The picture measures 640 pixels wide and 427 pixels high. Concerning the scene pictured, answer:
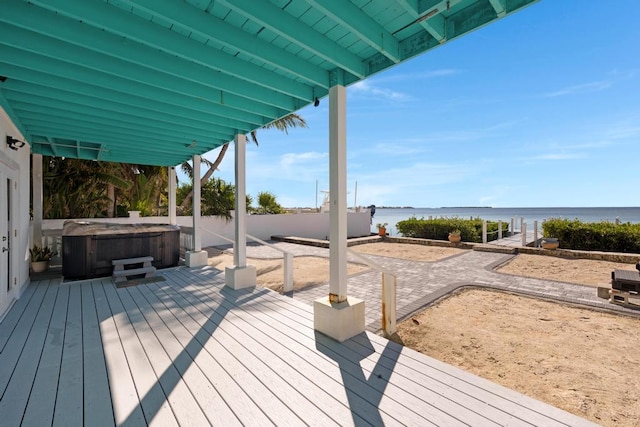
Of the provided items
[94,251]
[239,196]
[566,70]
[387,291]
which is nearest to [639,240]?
[566,70]

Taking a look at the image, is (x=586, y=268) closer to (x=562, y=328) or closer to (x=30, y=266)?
(x=562, y=328)

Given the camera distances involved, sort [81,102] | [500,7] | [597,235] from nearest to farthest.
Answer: [500,7] → [81,102] → [597,235]

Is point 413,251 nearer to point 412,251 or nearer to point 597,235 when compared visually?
point 412,251

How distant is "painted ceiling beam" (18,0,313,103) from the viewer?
2.17 metres

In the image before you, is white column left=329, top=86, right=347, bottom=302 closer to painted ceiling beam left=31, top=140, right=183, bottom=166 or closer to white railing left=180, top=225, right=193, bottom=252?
painted ceiling beam left=31, top=140, right=183, bottom=166

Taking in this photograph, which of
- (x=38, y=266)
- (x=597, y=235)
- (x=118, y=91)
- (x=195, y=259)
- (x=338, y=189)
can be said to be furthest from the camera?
(x=597, y=235)

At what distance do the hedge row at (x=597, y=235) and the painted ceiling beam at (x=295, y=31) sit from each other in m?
10.4

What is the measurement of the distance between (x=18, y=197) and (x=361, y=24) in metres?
6.13

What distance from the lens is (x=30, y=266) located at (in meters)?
6.25

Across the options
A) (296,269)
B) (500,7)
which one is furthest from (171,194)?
(500,7)

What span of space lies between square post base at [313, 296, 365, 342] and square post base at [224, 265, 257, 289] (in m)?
2.10

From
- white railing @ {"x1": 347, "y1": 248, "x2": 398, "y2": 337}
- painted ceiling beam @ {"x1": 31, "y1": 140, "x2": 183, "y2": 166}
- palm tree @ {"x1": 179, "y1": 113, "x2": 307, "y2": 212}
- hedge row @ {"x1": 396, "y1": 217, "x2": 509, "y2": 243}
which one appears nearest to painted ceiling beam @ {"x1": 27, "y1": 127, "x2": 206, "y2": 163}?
painted ceiling beam @ {"x1": 31, "y1": 140, "x2": 183, "y2": 166}

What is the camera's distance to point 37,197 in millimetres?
6699

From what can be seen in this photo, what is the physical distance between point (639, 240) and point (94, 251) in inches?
560
